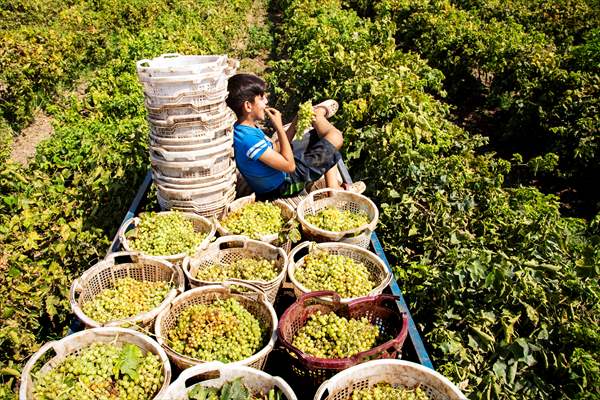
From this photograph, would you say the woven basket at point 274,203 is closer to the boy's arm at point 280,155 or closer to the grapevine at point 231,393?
the boy's arm at point 280,155

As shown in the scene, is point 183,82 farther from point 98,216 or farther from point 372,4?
point 372,4

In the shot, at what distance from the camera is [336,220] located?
13.9 ft

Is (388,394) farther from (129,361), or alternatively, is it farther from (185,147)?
(185,147)

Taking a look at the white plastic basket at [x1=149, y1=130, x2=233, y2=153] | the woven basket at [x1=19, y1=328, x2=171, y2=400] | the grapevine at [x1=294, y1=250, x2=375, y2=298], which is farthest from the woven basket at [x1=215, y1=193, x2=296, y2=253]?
the woven basket at [x1=19, y1=328, x2=171, y2=400]

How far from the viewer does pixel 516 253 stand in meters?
4.18

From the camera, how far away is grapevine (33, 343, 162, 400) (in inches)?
104

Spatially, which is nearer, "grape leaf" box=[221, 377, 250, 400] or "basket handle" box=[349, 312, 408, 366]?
"grape leaf" box=[221, 377, 250, 400]

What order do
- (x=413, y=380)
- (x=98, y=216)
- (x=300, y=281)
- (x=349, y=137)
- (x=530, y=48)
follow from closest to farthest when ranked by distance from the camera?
(x=413, y=380) < (x=300, y=281) < (x=98, y=216) < (x=349, y=137) < (x=530, y=48)

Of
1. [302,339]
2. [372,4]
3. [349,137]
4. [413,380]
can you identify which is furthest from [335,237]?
[372,4]

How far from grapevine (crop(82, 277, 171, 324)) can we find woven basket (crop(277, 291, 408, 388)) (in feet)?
3.35

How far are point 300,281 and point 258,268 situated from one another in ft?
1.17

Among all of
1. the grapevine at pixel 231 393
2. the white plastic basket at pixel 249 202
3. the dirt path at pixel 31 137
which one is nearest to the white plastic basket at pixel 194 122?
the white plastic basket at pixel 249 202

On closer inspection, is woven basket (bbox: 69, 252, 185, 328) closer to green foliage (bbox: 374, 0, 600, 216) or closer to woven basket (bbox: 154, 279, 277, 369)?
woven basket (bbox: 154, 279, 277, 369)

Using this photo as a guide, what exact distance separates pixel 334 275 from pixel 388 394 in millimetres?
1068
